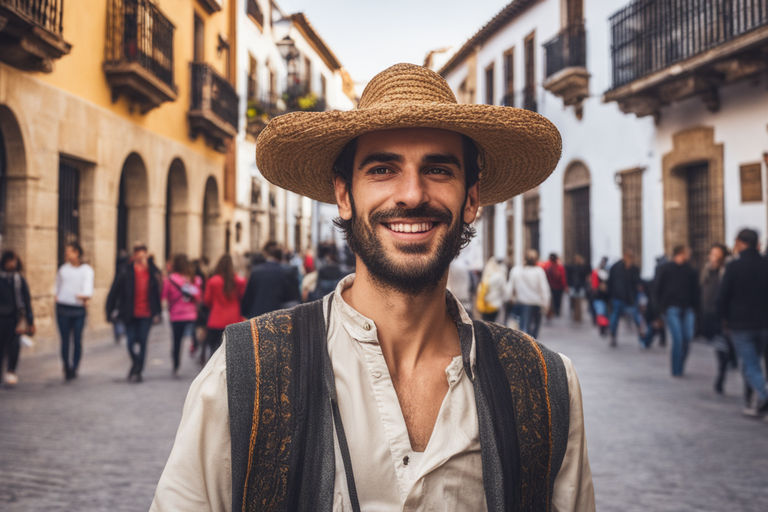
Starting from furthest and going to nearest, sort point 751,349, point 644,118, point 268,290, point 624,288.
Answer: point 644,118
point 624,288
point 268,290
point 751,349

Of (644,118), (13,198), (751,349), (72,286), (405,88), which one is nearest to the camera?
(405,88)

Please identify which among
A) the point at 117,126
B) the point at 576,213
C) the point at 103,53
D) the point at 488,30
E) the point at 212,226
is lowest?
the point at 212,226

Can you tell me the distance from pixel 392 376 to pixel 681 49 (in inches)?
564

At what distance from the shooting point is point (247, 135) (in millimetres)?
22828

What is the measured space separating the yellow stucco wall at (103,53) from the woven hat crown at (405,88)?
33.9 ft

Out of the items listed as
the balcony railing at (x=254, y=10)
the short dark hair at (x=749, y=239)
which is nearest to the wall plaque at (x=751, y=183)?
the short dark hair at (x=749, y=239)

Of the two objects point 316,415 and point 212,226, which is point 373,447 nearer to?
point 316,415

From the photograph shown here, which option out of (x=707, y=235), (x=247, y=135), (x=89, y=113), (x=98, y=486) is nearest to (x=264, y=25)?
(x=247, y=135)

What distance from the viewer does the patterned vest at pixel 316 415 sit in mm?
1529

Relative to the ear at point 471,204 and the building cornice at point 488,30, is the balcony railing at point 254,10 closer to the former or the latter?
the building cornice at point 488,30

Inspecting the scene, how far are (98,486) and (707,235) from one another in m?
12.6

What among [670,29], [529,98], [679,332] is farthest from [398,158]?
[529,98]

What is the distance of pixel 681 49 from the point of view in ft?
46.6

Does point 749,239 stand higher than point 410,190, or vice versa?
point 749,239
